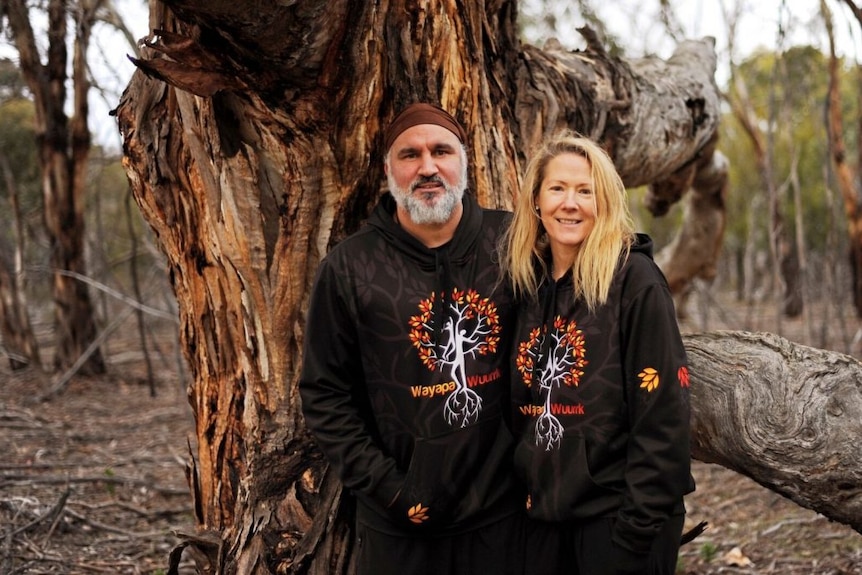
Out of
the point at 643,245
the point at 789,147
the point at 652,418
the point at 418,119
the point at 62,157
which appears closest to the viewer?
the point at 652,418

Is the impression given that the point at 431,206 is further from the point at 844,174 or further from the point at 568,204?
the point at 844,174

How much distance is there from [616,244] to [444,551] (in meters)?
1.09

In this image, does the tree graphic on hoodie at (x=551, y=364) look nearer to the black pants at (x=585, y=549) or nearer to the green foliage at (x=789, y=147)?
the black pants at (x=585, y=549)

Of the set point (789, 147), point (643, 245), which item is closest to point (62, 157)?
point (643, 245)

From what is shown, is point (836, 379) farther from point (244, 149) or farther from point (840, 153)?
point (840, 153)

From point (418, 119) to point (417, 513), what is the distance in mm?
1284

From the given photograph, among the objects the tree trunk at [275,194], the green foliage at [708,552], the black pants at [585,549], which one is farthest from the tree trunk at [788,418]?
the green foliage at [708,552]

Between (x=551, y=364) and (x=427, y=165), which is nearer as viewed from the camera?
(x=551, y=364)

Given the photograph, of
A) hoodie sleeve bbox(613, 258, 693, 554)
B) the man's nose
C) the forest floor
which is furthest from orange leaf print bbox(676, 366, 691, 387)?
the forest floor

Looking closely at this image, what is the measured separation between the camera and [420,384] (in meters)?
2.46

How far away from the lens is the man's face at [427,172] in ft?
8.29

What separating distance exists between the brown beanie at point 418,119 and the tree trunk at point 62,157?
681 cm

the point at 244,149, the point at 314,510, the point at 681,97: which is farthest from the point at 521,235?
the point at 681,97

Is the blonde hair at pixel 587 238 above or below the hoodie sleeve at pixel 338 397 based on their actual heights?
above
